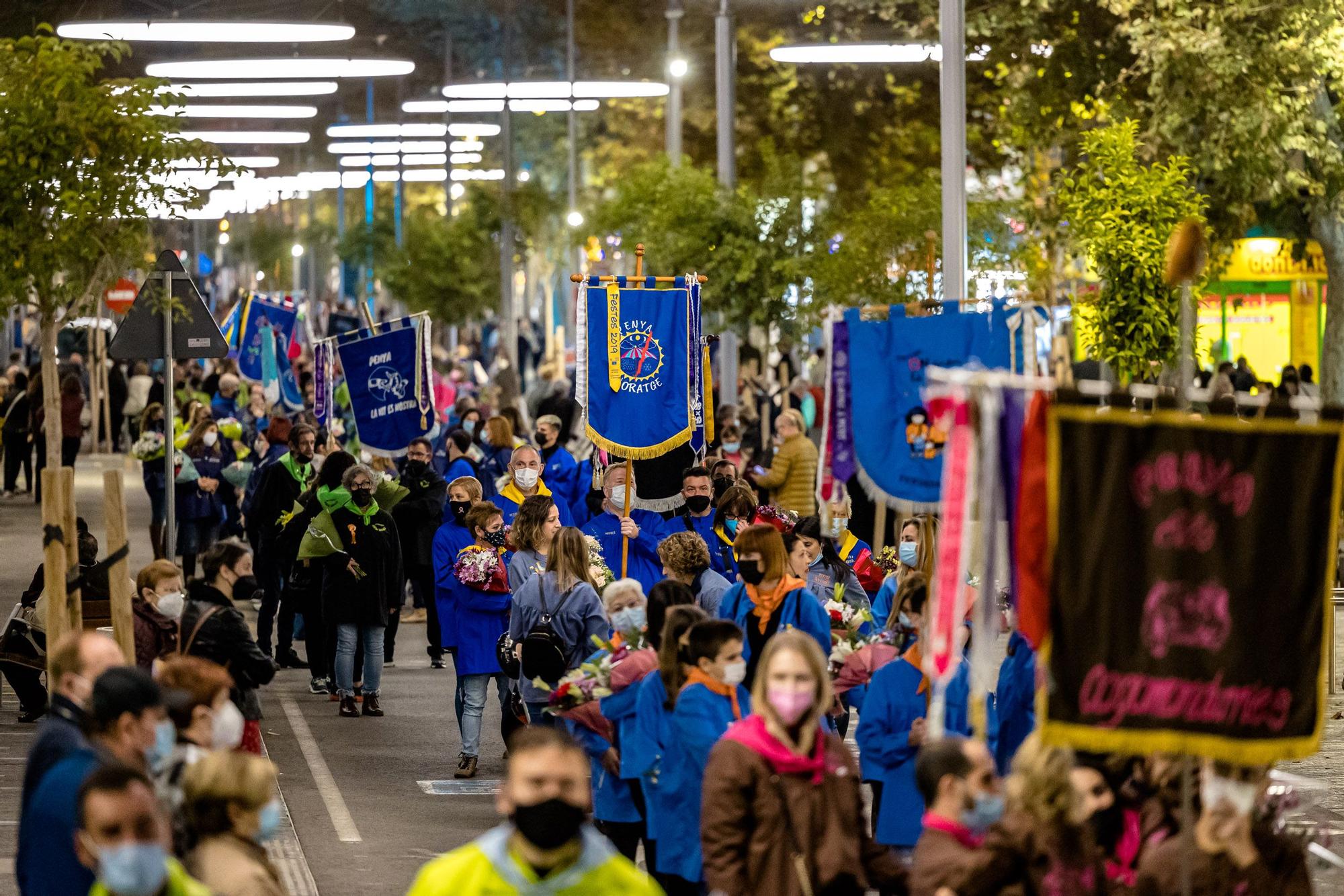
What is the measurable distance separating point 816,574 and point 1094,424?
6.47 metres

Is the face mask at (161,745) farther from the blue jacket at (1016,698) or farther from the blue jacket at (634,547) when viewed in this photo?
the blue jacket at (634,547)

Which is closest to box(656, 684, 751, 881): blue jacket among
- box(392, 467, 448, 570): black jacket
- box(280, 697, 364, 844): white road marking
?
box(280, 697, 364, 844): white road marking

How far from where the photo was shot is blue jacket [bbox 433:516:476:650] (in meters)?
13.6

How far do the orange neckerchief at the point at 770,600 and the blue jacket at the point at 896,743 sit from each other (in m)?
1.02

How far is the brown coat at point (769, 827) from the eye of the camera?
6.83 metres

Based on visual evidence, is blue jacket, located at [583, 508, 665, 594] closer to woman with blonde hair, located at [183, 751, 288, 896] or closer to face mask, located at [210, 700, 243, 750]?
face mask, located at [210, 700, 243, 750]

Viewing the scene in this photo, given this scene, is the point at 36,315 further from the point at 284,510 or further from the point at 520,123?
the point at 520,123

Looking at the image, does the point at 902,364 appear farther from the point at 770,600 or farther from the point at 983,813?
the point at 983,813

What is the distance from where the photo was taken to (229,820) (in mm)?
6266

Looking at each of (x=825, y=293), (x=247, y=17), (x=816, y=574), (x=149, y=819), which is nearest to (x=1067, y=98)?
(x=825, y=293)

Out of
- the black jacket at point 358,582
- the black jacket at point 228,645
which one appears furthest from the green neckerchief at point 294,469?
the black jacket at point 228,645

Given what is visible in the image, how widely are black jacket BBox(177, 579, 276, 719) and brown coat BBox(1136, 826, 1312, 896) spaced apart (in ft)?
15.0

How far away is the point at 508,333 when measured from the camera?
37.9 m

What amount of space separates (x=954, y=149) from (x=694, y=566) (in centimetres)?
656
